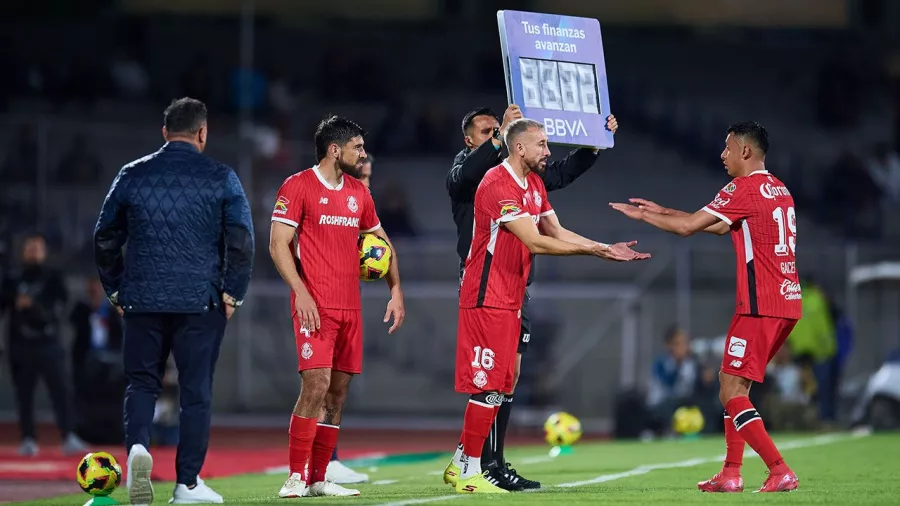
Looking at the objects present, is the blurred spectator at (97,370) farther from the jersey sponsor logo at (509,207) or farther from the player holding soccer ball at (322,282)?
the jersey sponsor logo at (509,207)

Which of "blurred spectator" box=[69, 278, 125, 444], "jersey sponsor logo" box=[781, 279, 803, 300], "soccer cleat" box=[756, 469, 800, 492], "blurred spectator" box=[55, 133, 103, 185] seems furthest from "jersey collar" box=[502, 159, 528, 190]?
"blurred spectator" box=[55, 133, 103, 185]

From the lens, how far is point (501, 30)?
9.53 metres

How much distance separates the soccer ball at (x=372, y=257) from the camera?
30.9 feet

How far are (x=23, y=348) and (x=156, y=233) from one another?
8435 millimetres

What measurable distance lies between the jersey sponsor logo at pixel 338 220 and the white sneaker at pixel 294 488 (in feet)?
5.18

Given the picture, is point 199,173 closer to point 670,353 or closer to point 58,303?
point 58,303

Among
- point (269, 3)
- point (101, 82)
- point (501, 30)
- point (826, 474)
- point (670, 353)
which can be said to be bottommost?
point (826, 474)

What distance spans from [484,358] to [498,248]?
69cm

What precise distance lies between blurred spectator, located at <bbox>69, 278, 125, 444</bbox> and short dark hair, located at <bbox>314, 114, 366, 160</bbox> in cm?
859

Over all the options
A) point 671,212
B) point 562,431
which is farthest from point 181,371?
point 562,431

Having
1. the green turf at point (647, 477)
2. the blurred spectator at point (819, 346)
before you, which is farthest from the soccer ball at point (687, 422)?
the blurred spectator at point (819, 346)

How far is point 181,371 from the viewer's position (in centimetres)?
855

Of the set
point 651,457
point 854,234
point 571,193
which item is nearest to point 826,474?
point 651,457

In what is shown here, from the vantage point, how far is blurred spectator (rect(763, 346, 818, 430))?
18797 millimetres
